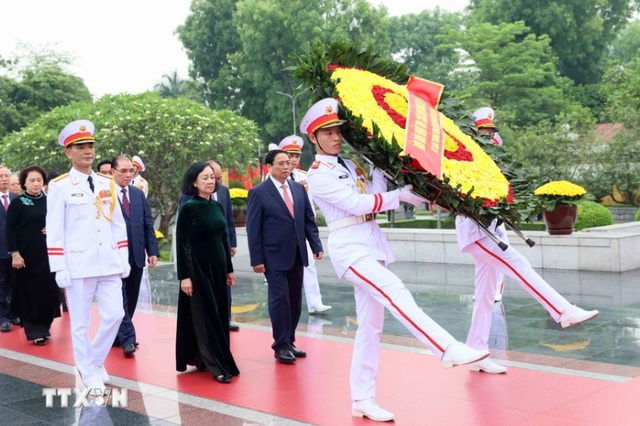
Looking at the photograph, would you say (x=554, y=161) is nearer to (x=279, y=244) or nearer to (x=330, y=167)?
(x=279, y=244)

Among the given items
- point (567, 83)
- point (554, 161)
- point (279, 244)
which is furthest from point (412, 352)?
point (567, 83)

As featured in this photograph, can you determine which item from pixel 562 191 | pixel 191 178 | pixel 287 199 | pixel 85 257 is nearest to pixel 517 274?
pixel 287 199

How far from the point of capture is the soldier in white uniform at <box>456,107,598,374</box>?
552 centimetres

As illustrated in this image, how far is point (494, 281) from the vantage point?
21.0ft

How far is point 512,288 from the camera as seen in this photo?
35.6 feet

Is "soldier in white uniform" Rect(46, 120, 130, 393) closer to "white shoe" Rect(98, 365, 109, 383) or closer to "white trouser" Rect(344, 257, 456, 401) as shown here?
"white shoe" Rect(98, 365, 109, 383)

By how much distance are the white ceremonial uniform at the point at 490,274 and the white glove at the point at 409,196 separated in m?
0.54

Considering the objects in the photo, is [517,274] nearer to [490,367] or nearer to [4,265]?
[490,367]

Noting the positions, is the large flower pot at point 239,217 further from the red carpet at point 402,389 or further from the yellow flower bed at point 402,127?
the yellow flower bed at point 402,127

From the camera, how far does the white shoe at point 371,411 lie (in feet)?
17.0

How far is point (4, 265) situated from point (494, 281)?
19.9 feet

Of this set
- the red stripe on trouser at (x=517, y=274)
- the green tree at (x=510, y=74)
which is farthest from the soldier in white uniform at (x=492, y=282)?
the green tree at (x=510, y=74)

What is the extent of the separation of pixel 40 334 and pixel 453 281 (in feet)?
19.1

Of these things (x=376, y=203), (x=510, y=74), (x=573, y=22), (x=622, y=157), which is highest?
(x=573, y=22)
